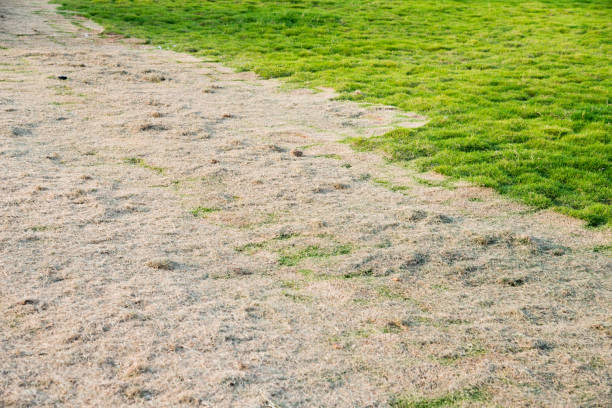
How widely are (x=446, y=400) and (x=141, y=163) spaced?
5.14m

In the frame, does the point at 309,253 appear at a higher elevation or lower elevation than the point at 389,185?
lower

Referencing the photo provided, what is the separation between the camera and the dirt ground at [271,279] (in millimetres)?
3686

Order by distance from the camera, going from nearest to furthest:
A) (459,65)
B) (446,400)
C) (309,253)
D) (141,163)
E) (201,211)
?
(446,400) < (309,253) < (201,211) < (141,163) < (459,65)

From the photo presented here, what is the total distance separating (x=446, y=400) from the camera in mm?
3559

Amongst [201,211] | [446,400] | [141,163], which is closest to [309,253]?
[201,211]

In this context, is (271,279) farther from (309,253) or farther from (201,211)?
(201,211)

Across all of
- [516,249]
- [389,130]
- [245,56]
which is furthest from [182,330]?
[245,56]

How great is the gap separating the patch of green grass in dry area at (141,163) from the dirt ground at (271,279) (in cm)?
4

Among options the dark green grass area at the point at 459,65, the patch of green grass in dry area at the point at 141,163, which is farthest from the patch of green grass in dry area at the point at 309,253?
the patch of green grass in dry area at the point at 141,163

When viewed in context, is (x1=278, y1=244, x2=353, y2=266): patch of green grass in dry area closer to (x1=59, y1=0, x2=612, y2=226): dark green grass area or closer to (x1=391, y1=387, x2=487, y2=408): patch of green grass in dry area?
(x1=391, y1=387, x2=487, y2=408): patch of green grass in dry area

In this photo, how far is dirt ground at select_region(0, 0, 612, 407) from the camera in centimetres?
369

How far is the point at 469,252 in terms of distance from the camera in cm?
551

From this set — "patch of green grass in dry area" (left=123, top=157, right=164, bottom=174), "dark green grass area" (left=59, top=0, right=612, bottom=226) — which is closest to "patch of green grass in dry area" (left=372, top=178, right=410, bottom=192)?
"dark green grass area" (left=59, top=0, right=612, bottom=226)

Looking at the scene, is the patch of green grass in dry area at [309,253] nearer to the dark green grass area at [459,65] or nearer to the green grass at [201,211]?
the green grass at [201,211]
